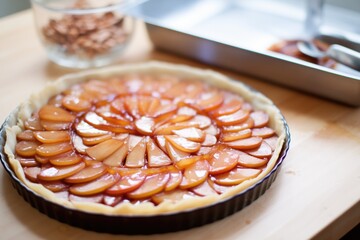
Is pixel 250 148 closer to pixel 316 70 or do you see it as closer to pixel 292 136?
pixel 292 136

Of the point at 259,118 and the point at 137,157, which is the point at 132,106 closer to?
the point at 137,157

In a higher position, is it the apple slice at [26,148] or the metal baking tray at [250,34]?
the metal baking tray at [250,34]

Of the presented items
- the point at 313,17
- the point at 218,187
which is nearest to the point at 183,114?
the point at 218,187

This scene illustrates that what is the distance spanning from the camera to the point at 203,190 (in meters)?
1.32

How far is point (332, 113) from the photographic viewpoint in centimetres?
172

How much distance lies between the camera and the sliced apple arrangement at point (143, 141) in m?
1.33

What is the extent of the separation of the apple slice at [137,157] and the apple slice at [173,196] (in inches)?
5.4

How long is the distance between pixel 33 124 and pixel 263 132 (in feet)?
2.20

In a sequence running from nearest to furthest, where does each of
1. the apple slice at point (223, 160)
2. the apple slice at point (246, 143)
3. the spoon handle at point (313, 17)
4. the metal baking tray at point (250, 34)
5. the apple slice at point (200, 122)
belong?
the apple slice at point (223, 160), the apple slice at point (246, 143), the apple slice at point (200, 122), the metal baking tray at point (250, 34), the spoon handle at point (313, 17)

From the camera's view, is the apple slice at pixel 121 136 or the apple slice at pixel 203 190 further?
the apple slice at pixel 121 136

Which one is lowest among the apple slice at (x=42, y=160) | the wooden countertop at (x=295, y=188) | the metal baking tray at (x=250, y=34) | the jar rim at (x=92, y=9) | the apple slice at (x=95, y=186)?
the wooden countertop at (x=295, y=188)

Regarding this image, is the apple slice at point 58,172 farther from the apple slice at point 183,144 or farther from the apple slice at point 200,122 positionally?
the apple slice at point 200,122

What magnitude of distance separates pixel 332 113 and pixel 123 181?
0.76m

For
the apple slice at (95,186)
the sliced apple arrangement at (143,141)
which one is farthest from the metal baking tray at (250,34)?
the apple slice at (95,186)
